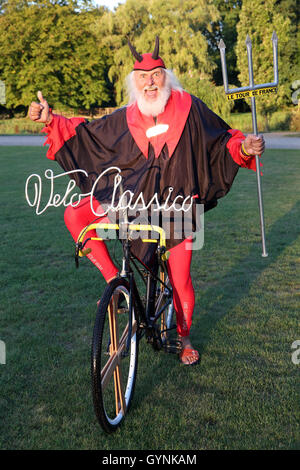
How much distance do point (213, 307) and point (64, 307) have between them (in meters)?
1.50

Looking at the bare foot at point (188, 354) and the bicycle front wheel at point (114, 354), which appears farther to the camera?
the bare foot at point (188, 354)

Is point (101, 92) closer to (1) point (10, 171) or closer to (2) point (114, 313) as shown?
(1) point (10, 171)

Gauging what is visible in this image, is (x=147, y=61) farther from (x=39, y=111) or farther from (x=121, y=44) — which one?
(x=121, y=44)

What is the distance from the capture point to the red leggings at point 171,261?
142 inches

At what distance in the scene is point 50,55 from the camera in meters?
53.8

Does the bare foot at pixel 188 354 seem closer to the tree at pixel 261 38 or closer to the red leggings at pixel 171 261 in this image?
the red leggings at pixel 171 261

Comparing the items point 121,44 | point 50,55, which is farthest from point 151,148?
point 50,55

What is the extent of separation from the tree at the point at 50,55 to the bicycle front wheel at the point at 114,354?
167 ft

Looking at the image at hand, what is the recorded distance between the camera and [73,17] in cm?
5178

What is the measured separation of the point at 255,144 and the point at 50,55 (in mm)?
54910

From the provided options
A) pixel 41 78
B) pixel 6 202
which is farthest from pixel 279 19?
pixel 6 202

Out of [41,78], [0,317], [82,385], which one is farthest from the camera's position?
[41,78]

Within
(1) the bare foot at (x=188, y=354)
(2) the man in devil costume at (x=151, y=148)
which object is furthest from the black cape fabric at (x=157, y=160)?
(1) the bare foot at (x=188, y=354)

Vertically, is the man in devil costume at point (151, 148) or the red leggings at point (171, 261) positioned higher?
the man in devil costume at point (151, 148)
